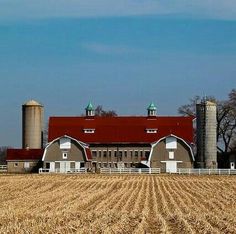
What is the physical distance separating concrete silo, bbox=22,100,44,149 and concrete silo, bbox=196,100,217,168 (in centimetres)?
2427

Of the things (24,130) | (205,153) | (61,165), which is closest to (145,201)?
(61,165)

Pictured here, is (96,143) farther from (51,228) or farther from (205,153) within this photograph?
(51,228)

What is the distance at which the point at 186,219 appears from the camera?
885 inches

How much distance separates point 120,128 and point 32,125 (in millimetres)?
16592

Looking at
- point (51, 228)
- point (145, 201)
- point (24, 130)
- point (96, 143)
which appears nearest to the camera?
point (51, 228)

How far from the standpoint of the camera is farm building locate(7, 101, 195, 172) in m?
88.1

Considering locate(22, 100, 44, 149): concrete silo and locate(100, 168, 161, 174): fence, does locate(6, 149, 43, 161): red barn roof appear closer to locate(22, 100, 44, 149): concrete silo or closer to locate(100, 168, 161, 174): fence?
locate(22, 100, 44, 149): concrete silo

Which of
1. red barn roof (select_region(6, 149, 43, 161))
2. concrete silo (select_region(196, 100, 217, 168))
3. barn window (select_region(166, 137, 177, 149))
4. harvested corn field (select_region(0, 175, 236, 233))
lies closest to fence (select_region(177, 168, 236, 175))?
barn window (select_region(166, 137, 177, 149))

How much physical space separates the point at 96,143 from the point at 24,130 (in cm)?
1571

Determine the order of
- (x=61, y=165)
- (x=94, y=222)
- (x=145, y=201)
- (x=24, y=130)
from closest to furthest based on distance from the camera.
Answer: (x=94, y=222)
(x=145, y=201)
(x=61, y=165)
(x=24, y=130)

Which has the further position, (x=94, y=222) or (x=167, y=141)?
(x=167, y=141)

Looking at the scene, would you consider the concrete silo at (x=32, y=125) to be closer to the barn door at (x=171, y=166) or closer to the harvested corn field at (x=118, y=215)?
the barn door at (x=171, y=166)

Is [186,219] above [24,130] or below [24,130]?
below

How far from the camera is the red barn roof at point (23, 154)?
305 ft
